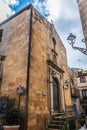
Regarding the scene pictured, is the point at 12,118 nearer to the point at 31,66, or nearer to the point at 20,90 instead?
the point at 20,90

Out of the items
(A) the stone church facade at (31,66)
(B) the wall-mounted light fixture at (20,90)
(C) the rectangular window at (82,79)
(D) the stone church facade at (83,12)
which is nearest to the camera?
(D) the stone church facade at (83,12)

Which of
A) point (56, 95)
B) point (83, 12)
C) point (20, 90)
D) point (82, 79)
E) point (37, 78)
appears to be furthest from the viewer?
point (82, 79)

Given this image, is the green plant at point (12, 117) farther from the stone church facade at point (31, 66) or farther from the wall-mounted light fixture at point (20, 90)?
the wall-mounted light fixture at point (20, 90)

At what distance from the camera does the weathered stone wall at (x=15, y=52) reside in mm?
7887

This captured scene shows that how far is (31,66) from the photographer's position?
7918 millimetres

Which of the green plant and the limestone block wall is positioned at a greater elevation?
the limestone block wall

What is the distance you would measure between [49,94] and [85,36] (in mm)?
5172

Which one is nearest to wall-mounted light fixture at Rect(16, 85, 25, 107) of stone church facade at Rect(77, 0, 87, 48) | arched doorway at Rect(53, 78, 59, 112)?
arched doorway at Rect(53, 78, 59, 112)

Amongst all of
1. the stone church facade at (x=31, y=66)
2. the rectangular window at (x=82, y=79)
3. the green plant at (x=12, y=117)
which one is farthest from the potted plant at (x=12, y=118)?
the rectangular window at (x=82, y=79)

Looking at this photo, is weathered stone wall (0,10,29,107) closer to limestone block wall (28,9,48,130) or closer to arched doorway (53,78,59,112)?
limestone block wall (28,9,48,130)

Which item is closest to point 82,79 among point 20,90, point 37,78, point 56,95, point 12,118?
point 56,95

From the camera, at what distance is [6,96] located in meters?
7.92

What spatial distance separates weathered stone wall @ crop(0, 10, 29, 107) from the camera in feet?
25.9

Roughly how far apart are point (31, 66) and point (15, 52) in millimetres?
1608
